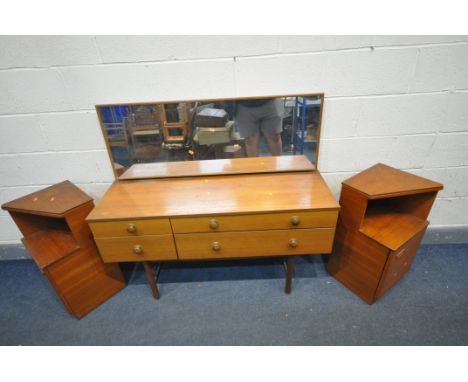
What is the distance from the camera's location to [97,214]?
129cm

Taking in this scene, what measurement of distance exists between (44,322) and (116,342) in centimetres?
52

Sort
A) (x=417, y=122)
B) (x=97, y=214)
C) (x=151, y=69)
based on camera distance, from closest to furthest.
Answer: (x=97, y=214)
(x=151, y=69)
(x=417, y=122)

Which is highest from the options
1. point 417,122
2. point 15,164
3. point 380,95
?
point 380,95

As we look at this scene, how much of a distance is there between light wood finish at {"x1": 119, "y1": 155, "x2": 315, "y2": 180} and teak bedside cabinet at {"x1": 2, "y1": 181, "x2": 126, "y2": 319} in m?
0.35

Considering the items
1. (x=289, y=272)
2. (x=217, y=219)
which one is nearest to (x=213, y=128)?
(x=217, y=219)

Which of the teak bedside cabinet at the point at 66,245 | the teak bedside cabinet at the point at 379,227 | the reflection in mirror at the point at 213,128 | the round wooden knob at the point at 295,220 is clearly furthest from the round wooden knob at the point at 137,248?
the teak bedside cabinet at the point at 379,227

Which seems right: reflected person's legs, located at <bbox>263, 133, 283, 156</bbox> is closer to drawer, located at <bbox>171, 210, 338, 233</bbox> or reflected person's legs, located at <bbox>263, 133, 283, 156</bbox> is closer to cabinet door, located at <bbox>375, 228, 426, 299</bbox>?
drawer, located at <bbox>171, 210, 338, 233</bbox>

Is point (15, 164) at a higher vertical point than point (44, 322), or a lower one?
higher

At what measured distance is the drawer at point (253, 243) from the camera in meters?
1.32

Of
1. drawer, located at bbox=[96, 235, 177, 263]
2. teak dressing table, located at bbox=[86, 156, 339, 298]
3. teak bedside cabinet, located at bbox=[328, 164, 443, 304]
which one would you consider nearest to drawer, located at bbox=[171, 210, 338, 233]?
teak dressing table, located at bbox=[86, 156, 339, 298]

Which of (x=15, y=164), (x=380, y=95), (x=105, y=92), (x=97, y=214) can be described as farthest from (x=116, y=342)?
(x=380, y=95)

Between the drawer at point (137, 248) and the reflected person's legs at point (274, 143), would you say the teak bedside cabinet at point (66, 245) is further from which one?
the reflected person's legs at point (274, 143)

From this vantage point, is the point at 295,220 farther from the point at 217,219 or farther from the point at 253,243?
the point at 217,219

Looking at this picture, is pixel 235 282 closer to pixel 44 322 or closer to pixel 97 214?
pixel 97 214
